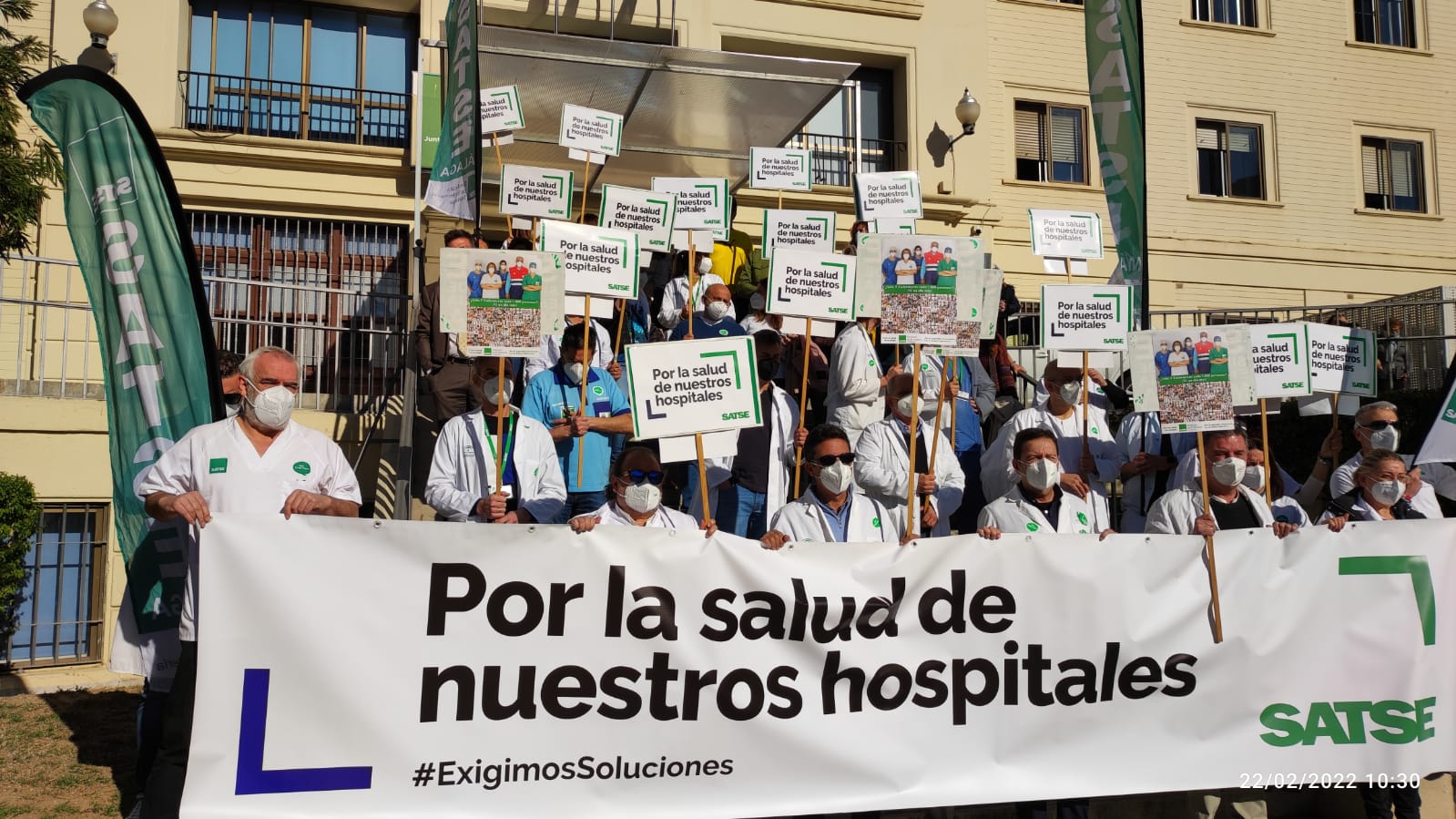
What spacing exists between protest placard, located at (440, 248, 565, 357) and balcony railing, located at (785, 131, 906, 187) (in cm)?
1200

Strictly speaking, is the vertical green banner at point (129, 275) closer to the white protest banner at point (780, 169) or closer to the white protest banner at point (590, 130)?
the white protest banner at point (590, 130)

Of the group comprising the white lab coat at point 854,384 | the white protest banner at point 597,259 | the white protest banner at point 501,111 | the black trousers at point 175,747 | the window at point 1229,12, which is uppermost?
the window at point 1229,12

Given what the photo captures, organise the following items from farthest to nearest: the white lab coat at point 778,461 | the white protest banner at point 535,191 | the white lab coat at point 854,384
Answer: the white protest banner at point 535,191, the white lab coat at point 854,384, the white lab coat at point 778,461

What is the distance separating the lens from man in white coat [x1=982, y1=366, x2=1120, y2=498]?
754cm

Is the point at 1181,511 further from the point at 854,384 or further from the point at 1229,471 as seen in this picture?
the point at 854,384

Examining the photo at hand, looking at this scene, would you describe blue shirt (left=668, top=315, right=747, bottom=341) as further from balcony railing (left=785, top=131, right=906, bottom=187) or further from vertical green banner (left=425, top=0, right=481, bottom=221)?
balcony railing (left=785, top=131, right=906, bottom=187)

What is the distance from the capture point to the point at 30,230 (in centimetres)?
1373

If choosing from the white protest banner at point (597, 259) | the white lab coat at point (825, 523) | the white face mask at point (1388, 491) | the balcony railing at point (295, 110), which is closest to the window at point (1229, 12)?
the balcony railing at point (295, 110)

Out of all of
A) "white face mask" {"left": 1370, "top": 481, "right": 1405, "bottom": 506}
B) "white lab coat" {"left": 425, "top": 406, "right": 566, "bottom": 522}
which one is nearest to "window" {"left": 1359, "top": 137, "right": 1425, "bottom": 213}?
"white face mask" {"left": 1370, "top": 481, "right": 1405, "bottom": 506}

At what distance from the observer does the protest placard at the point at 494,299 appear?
19.8 ft

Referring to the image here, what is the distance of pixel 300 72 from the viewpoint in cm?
1588

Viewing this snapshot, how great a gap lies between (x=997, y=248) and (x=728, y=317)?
384 inches

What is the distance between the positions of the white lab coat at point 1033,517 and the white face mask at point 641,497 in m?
1.64

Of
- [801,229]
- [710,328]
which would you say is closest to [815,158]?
[801,229]
